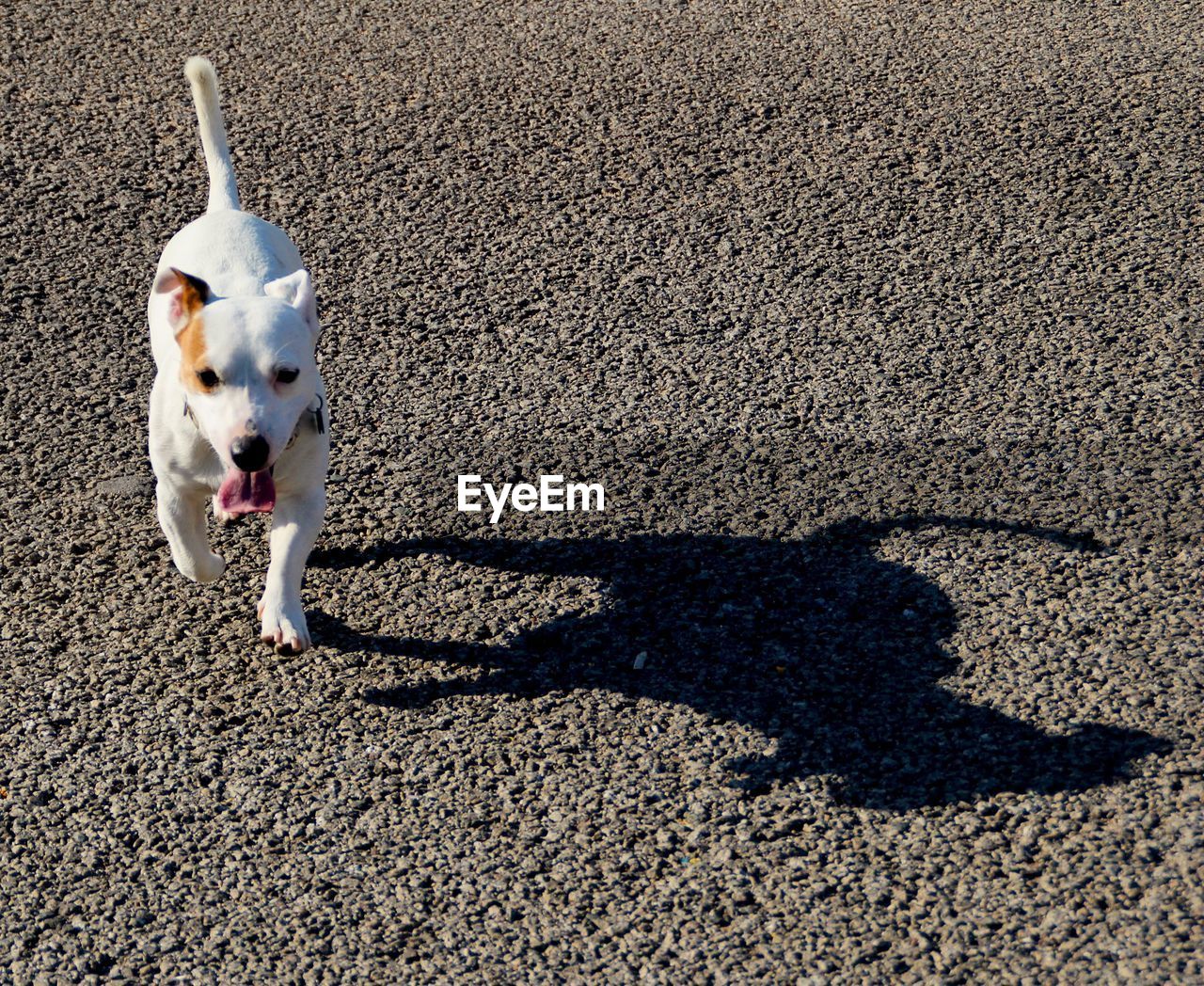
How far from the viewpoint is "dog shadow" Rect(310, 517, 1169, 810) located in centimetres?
370

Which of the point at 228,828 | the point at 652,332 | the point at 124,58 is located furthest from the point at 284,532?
the point at 124,58

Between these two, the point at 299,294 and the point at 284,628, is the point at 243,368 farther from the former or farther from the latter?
the point at 284,628

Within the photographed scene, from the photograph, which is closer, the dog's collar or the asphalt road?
the asphalt road

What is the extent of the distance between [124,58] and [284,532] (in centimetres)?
460

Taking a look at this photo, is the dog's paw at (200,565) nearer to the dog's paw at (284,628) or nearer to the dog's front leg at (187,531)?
the dog's front leg at (187,531)

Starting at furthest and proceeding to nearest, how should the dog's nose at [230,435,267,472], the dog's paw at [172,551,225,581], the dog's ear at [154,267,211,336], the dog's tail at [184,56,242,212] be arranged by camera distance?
the dog's tail at [184,56,242,212], the dog's paw at [172,551,225,581], the dog's ear at [154,267,211,336], the dog's nose at [230,435,267,472]

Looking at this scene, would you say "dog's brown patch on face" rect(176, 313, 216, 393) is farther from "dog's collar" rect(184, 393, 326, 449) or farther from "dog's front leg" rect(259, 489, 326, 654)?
"dog's front leg" rect(259, 489, 326, 654)

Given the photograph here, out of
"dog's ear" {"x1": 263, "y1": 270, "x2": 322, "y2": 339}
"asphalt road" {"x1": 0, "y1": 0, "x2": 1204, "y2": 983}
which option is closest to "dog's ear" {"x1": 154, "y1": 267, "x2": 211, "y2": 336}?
"dog's ear" {"x1": 263, "y1": 270, "x2": 322, "y2": 339}

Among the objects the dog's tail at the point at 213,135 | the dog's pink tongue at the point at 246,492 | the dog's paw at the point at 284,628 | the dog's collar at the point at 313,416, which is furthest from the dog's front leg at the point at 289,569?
the dog's tail at the point at 213,135

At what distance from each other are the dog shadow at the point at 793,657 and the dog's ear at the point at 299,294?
3.21 feet

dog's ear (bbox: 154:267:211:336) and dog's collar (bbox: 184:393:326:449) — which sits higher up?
dog's ear (bbox: 154:267:211:336)

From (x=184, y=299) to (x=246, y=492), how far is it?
1.54 feet

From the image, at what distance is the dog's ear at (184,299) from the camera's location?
11.8 feet

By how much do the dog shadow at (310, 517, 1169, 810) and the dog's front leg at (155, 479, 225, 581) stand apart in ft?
1.10
